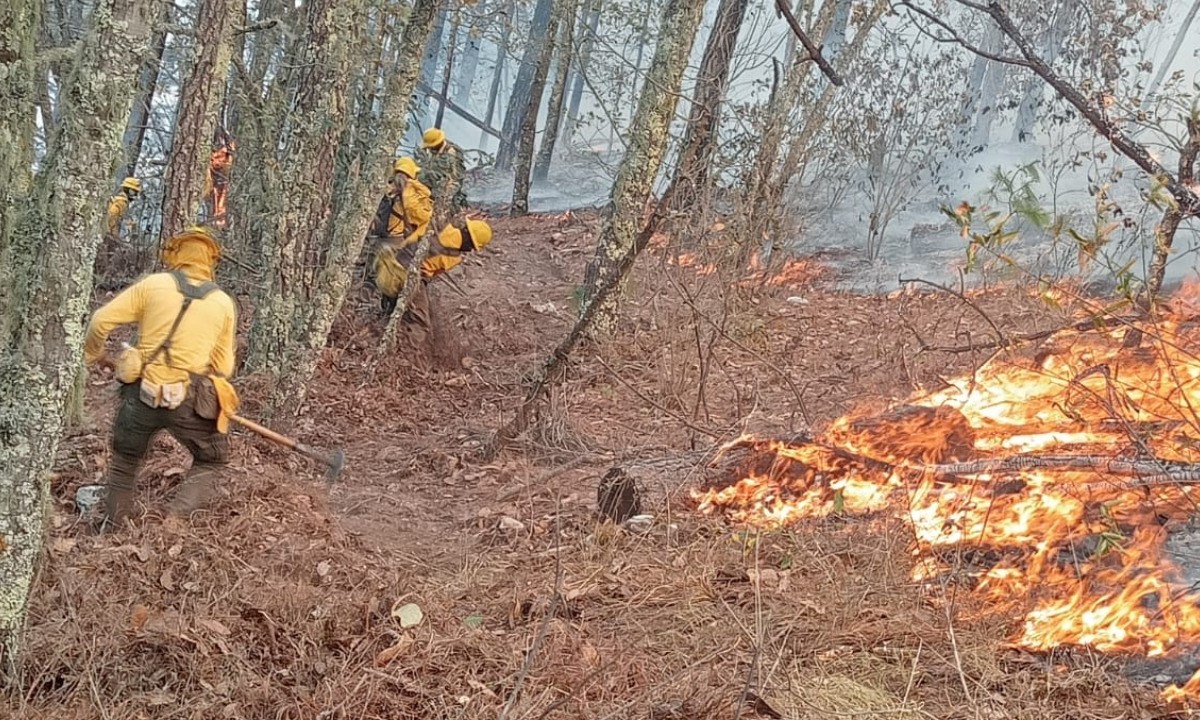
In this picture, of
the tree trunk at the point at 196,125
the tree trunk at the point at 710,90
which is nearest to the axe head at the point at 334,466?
the tree trunk at the point at 196,125

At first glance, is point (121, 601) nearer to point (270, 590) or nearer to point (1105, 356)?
point (270, 590)

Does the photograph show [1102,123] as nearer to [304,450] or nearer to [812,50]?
[812,50]

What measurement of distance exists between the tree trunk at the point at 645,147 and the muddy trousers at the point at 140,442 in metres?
4.11

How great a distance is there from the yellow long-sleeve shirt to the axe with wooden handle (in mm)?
479

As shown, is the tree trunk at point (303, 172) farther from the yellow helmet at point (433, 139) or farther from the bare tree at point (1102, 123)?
the bare tree at point (1102, 123)

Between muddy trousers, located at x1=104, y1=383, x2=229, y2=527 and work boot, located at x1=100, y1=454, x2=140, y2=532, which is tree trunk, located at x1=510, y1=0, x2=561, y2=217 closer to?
muddy trousers, located at x1=104, y1=383, x2=229, y2=527

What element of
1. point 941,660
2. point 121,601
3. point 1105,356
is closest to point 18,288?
point 121,601

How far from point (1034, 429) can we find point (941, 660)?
5.90 feet

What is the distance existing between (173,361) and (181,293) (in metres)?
0.36

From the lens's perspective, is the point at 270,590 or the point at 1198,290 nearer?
the point at 270,590

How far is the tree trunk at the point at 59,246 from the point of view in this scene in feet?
9.54

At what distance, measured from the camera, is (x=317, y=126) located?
22.5 ft

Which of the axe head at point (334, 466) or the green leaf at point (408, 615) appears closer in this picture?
the green leaf at point (408, 615)

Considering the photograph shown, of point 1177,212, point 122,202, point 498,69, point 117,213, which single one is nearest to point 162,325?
point 1177,212
